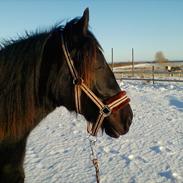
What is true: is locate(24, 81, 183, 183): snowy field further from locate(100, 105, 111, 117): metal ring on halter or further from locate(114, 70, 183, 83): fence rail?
locate(114, 70, 183, 83): fence rail

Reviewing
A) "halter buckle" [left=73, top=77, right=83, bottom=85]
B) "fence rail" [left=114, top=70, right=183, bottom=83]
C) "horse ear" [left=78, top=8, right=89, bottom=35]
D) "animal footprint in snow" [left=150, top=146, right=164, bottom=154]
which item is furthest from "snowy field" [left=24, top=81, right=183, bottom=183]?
"fence rail" [left=114, top=70, right=183, bottom=83]

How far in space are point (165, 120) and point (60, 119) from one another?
8.29ft

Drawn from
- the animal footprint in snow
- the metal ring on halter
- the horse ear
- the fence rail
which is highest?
the horse ear

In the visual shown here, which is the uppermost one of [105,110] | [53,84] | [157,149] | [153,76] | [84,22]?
[84,22]

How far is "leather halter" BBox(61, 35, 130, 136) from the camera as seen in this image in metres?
2.11

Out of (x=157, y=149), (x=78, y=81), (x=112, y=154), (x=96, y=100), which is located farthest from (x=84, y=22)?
(x=157, y=149)

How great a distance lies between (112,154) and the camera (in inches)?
201

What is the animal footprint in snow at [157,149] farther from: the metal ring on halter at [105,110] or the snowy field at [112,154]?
the metal ring on halter at [105,110]

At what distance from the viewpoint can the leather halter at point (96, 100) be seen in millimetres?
2111

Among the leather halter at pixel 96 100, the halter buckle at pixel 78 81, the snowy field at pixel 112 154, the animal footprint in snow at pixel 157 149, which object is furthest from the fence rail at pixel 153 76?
the halter buckle at pixel 78 81

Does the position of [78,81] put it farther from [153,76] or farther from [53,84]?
[153,76]

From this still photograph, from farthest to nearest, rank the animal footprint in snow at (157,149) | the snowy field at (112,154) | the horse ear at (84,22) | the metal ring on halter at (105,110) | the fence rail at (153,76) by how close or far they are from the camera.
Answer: the fence rail at (153,76), the animal footprint in snow at (157,149), the snowy field at (112,154), the metal ring on halter at (105,110), the horse ear at (84,22)

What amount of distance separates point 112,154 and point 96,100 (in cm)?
308

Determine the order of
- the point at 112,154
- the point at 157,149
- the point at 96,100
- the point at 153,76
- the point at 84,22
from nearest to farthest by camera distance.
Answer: the point at 84,22
the point at 96,100
the point at 112,154
the point at 157,149
the point at 153,76
